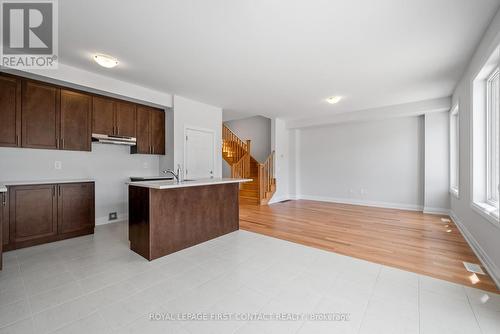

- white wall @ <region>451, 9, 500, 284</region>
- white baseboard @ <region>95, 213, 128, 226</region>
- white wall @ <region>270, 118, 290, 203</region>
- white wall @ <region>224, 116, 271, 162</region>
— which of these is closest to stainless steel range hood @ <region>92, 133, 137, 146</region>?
white baseboard @ <region>95, 213, 128, 226</region>

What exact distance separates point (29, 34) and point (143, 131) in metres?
2.18

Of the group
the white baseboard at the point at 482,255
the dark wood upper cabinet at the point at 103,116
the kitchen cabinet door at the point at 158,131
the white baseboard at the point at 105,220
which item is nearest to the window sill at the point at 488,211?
the white baseboard at the point at 482,255

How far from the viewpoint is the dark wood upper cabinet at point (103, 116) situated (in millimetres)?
3928

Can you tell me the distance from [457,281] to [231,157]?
6494 mm

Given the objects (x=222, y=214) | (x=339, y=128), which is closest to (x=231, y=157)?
(x=339, y=128)

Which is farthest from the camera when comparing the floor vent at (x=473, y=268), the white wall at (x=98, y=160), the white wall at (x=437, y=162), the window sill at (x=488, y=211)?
the white wall at (x=437, y=162)

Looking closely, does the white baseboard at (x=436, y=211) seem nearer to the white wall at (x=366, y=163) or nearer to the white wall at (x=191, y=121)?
the white wall at (x=366, y=163)

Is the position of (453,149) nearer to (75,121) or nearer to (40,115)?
(75,121)

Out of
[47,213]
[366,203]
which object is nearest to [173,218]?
[47,213]

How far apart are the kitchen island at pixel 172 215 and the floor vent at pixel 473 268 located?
10.2 ft

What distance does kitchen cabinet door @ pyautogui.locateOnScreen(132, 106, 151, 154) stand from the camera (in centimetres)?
453

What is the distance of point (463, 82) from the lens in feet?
12.0

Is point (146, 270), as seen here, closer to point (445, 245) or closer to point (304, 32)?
point (304, 32)

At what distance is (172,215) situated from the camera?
3012 millimetres
